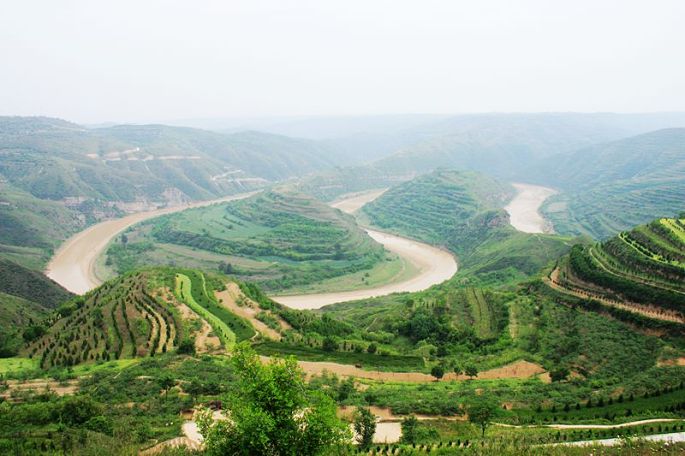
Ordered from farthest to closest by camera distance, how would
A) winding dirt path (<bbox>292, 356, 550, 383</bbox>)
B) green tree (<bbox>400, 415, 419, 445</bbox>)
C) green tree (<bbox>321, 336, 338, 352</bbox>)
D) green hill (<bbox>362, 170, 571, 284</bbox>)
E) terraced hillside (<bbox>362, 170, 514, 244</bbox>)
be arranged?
1. terraced hillside (<bbox>362, 170, 514, 244</bbox>)
2. green hill (<bbox>362, 170, 571, 284</bbox>)
3. green tree (<bbox>321, 336, 338, 352</bbox>)
4. winding dirt path (<bbox>292, 356, 550, 383</bbox>)
5. green tree (<bbox>400, 415, 419, 445</bbox>)

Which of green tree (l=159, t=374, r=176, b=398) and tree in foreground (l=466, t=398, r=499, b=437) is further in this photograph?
green tree (l=159, t=374, r=176, b=398)

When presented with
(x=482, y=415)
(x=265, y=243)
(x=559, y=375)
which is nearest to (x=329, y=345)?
(x=559, y=375)

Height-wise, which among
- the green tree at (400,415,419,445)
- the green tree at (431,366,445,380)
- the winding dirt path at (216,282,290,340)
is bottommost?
the winding dirt path at (216,282,290,340)

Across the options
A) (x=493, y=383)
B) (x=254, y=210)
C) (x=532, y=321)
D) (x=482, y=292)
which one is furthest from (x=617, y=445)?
(x=254, y=210)

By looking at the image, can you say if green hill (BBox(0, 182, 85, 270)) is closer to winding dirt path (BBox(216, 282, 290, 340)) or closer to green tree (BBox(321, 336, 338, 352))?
winding dirt path (BBox(216, 282, 290, 340))

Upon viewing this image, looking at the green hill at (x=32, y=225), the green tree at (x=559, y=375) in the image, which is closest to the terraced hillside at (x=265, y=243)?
the green hill at (x=32, y=225)

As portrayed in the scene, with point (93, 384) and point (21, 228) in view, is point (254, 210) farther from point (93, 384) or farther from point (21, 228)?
point (93, 384)

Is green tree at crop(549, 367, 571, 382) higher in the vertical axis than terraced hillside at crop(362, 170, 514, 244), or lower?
higher

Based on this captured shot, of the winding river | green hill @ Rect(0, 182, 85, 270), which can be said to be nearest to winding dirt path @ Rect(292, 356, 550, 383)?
the winding river
